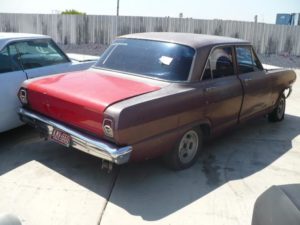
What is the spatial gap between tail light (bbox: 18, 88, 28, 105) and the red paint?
0.09 m

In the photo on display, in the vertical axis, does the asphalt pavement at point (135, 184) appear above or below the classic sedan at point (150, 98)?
below

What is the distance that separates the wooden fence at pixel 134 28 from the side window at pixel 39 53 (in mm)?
11017

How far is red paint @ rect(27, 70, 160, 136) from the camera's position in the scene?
3.76m

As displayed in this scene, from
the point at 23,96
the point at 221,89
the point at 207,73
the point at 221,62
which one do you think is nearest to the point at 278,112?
the point at 221,62

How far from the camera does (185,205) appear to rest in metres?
3.82

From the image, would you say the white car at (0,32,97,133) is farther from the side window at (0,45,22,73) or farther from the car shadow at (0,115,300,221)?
the car shadow at (0,115,300,221)

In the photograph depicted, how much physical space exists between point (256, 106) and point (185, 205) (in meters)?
2.56

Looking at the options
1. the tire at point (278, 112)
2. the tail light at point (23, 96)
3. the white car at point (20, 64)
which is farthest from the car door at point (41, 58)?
the tire at point (278, 112)

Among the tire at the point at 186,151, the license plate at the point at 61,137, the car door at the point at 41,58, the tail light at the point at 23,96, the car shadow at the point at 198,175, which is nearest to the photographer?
the car shadow at the point at 198,175

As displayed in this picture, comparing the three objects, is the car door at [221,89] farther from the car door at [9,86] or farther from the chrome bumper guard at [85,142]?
the car door at [9,86]

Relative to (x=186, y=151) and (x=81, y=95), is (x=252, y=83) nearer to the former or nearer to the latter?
(x=186, y=151)

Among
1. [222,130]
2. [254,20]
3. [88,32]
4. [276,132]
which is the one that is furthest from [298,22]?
[222,130]

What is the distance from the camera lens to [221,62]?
5.04m

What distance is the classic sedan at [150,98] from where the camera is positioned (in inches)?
146
